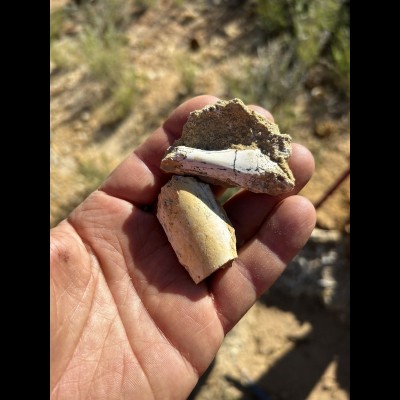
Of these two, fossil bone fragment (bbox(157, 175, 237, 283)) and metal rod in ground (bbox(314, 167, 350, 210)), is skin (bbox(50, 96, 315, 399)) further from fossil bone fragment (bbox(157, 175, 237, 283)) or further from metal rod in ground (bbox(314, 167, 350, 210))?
metal rod in ground (bbox(314, 167, 350, 210))

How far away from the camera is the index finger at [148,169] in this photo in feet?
7.73

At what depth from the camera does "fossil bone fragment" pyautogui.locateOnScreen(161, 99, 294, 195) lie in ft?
7.07

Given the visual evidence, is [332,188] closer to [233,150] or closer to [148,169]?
[233,150]

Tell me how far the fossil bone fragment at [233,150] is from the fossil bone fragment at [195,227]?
10 cm

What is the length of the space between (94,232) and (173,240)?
39 centimetres

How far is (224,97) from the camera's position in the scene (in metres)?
3.60

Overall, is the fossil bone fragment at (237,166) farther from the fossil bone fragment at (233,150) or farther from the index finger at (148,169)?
the index finger at (148,169)

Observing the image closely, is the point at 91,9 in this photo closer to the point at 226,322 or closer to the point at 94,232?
the point at 94,232

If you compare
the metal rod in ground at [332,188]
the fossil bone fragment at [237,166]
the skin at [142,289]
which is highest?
the fossil bone fragment at [237,166]

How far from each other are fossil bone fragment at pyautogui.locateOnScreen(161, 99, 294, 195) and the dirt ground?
1026 millimetres

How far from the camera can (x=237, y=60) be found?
384 cm

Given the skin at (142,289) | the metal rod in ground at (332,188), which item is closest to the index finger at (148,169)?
the skin at (142,289)

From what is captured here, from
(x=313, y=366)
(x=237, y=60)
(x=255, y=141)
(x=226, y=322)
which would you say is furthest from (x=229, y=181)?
(x=237, y=60)

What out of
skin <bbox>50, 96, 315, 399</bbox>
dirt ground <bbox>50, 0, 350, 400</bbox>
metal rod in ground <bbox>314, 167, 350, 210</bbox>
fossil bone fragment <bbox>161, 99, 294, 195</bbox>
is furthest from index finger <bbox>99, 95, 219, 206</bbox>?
metal rod in ground <bbox>314, 167, 350, 210</bbox>
